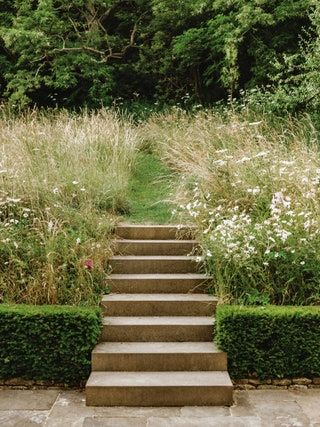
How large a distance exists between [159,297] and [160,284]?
0.23 m

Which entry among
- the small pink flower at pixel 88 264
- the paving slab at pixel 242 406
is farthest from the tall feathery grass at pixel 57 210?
the paving slab at pixel 242 406

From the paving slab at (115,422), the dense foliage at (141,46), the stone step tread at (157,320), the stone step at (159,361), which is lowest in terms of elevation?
the paving slab at (115,422)

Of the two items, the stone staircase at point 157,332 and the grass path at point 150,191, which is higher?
the grass path at point 150,191

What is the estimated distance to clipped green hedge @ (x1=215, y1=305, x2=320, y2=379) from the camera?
5461mm

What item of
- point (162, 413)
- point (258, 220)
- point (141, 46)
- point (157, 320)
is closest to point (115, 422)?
point (162, 413)

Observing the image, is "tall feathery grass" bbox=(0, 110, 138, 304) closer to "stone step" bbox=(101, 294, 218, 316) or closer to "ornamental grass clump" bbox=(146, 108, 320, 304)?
"stone step" bbox=(101, 294, 218, 316)

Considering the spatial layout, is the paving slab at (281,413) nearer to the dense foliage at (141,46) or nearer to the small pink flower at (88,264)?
the small pink flower at (88,264)

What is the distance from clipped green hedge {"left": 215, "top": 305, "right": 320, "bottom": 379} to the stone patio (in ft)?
0.82

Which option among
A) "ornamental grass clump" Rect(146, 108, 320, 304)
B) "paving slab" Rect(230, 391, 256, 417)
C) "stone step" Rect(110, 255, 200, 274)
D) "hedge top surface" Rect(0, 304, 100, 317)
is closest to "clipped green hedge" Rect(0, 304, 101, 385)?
"hedge top surface" Rect(0, 304, 100, 317)

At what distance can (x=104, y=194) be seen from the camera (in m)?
8.10

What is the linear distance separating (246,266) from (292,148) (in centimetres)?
343

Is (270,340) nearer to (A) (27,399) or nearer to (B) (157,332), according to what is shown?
(B) (157,332)

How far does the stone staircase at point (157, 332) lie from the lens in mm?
5133

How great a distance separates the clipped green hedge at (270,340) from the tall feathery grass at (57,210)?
5.25 ft
